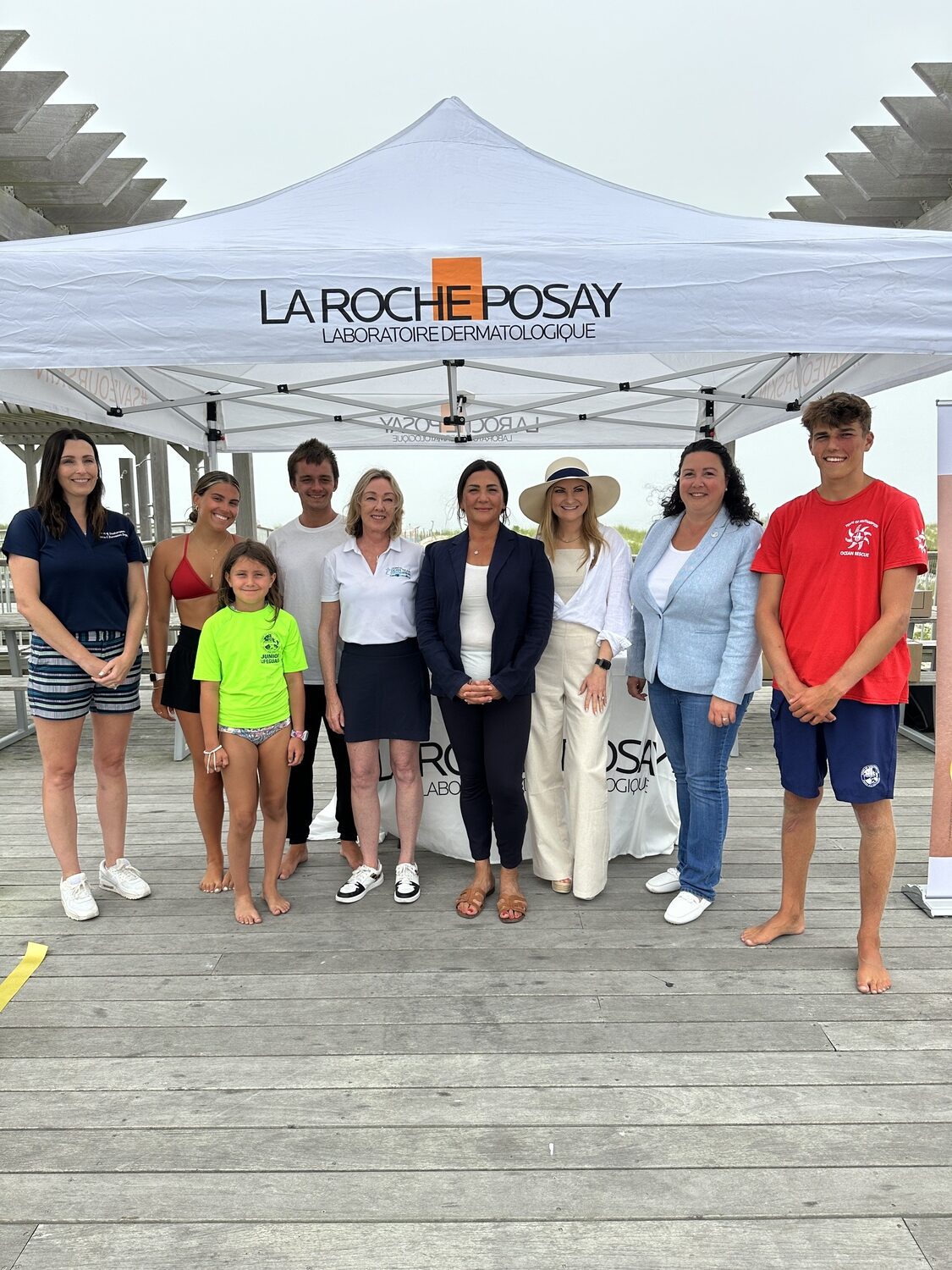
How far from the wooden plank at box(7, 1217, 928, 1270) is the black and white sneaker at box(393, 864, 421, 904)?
1539mm

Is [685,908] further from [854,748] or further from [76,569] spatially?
[76,569]

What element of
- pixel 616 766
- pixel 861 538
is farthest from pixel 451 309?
pixel 616 766

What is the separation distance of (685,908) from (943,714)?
3.62ft

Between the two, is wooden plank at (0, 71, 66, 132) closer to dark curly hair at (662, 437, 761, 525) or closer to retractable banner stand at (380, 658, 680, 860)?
retractable banner stand at (380, 658, 680, 860)

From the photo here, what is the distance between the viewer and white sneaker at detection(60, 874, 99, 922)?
3.11 meters

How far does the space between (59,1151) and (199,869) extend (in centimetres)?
176

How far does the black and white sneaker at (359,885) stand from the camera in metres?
3.22

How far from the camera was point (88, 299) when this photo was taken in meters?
2.62

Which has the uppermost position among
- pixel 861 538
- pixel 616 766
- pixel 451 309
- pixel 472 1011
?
pixel 451 309

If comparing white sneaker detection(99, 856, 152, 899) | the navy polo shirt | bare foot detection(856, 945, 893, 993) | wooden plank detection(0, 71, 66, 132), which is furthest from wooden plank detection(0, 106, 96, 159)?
bare foot detection(856, 945, 893, 993)

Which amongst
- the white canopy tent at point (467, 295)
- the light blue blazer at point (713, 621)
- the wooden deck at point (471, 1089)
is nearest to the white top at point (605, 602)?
the light blue blazer at point (713, 621)

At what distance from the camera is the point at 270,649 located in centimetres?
295

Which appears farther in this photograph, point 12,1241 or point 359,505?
point 359,505

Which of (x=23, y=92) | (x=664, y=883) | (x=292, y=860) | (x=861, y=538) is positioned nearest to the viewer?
(x=861, y=538)
